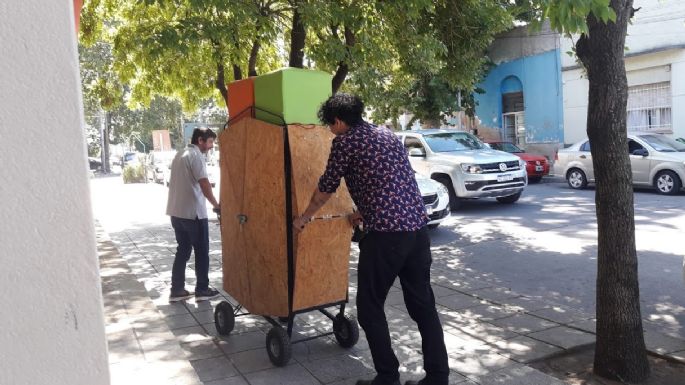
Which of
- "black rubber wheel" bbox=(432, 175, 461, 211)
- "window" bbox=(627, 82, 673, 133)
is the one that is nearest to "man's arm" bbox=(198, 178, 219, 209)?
"black rubber wheel" bbox=(432, 175, 461, 211)

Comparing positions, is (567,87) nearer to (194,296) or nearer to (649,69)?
(649,69)

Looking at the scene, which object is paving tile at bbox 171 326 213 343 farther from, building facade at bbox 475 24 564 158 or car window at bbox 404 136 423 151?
building facade at bbox 475 24 564 158

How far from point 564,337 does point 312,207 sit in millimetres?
2562

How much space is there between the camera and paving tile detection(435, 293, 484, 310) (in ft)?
20.7

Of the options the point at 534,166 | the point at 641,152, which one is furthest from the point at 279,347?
the point at 534,166

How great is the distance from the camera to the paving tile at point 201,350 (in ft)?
16.1

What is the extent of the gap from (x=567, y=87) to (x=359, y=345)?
20191 millimetres

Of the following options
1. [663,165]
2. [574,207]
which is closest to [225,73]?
[574,207]

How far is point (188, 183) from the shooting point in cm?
630

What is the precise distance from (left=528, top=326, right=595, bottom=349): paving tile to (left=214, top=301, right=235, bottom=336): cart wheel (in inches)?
101

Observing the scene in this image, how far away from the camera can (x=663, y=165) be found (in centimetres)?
1391

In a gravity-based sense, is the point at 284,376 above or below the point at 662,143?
below

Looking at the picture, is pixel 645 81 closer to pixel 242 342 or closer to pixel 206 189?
pixel 206 189

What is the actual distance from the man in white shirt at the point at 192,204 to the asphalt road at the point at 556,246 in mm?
3252
